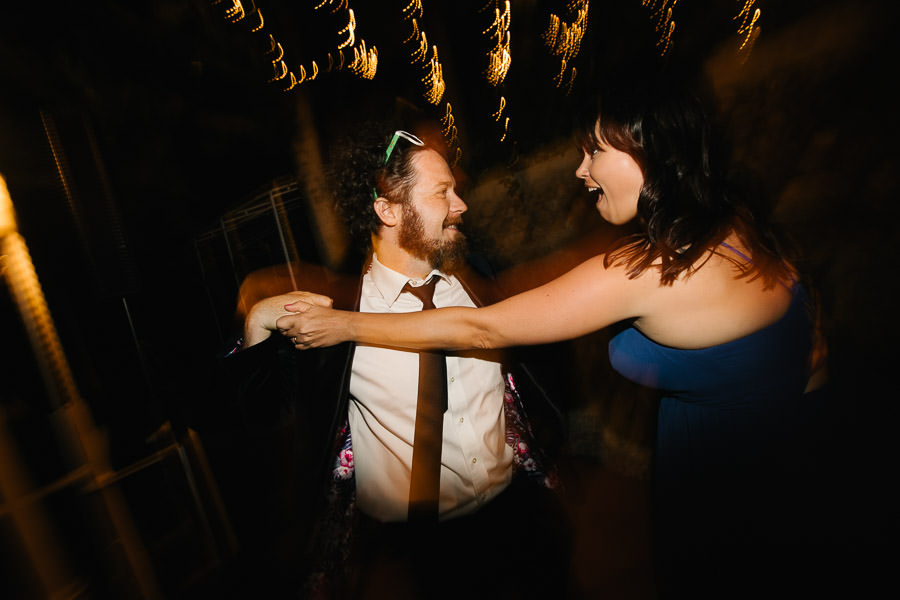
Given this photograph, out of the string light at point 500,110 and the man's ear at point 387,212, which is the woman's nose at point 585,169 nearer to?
the man's ear at point 387,212

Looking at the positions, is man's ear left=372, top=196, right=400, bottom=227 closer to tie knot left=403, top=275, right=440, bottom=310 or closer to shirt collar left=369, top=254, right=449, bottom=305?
shirt collar left=369, top=254, right=449, bottom=305

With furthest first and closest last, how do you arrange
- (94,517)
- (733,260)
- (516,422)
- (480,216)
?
(480,216), (516,422), (94,517), (733,260)

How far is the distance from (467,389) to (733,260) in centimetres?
115

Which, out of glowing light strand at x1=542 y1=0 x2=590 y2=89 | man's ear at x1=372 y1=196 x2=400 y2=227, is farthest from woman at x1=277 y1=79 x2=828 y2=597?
glowing light strand at x1=542 y1=0 x2=590 y2=89

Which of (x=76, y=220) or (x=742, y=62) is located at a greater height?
(x=742, y=62)

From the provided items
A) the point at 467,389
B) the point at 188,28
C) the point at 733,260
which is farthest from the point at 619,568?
the point at 188,28

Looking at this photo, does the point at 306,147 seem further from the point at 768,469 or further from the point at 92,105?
the point at 768,469

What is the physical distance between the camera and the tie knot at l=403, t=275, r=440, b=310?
5.88ft

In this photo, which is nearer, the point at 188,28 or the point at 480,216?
the point at 188,28

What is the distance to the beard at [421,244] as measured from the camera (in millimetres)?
1888

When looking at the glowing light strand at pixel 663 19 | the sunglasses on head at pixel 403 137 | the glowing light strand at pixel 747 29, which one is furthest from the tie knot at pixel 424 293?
the glowing light strand at pixel 663 19

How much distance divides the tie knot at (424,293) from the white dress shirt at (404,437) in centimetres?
26

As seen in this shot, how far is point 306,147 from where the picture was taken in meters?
3.87

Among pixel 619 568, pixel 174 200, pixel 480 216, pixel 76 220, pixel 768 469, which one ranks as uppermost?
pixel 174 200
